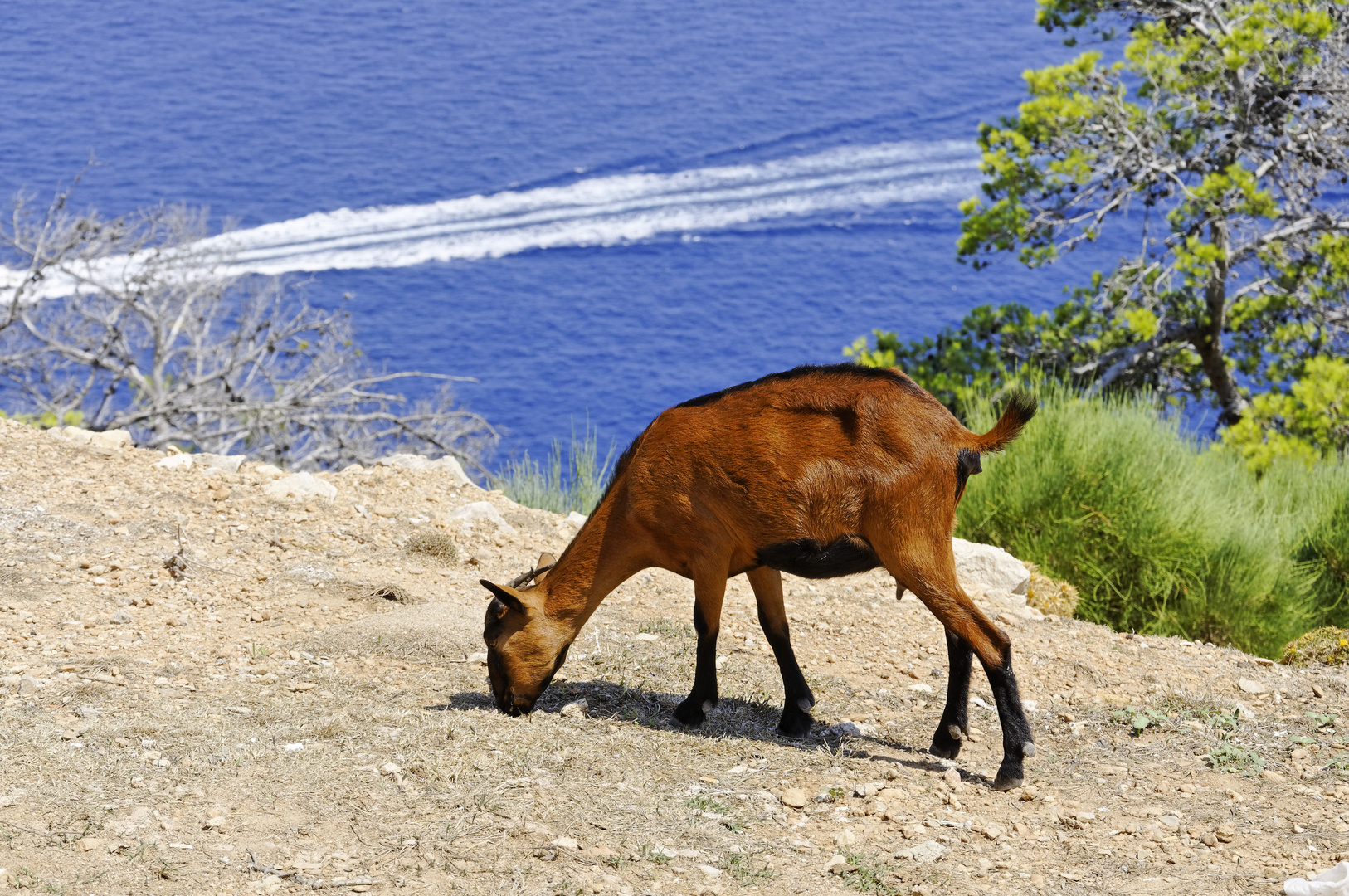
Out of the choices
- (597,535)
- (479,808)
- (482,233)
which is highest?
(597,535)

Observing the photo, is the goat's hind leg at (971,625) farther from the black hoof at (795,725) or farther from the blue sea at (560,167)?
the blue sea at (560,167)

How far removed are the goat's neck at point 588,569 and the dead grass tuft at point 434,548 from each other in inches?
89.2

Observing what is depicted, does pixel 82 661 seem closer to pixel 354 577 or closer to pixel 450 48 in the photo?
pixel 354 577

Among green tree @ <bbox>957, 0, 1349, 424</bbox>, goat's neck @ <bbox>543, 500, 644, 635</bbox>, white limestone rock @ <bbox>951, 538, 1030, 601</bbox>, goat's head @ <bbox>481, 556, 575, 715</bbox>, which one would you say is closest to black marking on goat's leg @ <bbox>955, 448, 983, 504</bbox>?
goat's neck @ <bbox>543, 500, 644, 635</bbox>

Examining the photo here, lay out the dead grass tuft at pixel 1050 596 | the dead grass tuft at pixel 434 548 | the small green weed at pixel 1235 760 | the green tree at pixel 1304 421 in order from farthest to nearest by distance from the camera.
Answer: the green tree at pixel 1304 421, the dead grass tuft at pixel 1050 596, the dead grass tuft at pixel 434 548, the small green weed at pixel 1235 760

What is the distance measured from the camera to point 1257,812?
4.87 m

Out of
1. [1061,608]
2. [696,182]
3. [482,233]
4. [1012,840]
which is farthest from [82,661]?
[696,182]

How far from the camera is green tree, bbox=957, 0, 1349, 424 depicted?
41.1 ft

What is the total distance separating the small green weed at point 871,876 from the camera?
4.18 meters

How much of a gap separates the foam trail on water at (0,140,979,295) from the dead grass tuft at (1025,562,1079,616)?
69.0ft

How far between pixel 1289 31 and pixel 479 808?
38.5ft

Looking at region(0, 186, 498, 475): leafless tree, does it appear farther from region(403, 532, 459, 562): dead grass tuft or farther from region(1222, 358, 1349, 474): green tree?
region(1222, 358, 1349, 474): green tree

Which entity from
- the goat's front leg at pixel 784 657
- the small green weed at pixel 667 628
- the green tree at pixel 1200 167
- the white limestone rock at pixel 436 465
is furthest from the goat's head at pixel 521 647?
the green tree at pixel 1200 167

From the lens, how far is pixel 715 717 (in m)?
5.86
